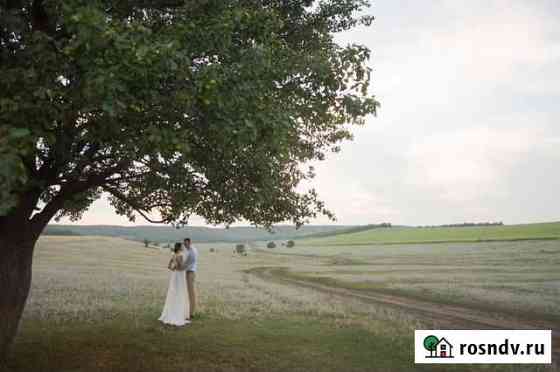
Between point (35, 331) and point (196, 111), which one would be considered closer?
point (196, 111)

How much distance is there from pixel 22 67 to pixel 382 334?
50.4 feet

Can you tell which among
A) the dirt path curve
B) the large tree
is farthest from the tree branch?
the dirt path curve

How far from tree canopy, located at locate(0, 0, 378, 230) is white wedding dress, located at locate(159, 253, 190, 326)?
6075 millimetres

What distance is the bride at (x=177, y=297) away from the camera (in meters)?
20.1

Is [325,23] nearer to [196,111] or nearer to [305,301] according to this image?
[196,111]

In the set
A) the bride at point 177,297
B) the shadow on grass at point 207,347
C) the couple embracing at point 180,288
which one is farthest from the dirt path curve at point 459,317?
the bride at point 177,297

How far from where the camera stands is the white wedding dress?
20047mm

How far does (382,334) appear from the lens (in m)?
19.0

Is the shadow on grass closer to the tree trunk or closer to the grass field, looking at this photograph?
the grass field

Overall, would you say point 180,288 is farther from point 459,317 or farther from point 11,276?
point 459,317

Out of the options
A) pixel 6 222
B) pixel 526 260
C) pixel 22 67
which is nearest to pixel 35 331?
pixel 6 222

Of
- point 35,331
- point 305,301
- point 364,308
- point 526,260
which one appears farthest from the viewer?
point 526,260

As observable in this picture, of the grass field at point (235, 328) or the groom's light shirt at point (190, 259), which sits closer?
the grass field at point (235, 328)

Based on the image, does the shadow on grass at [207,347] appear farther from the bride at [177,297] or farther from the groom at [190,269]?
the groom at [190,269]
